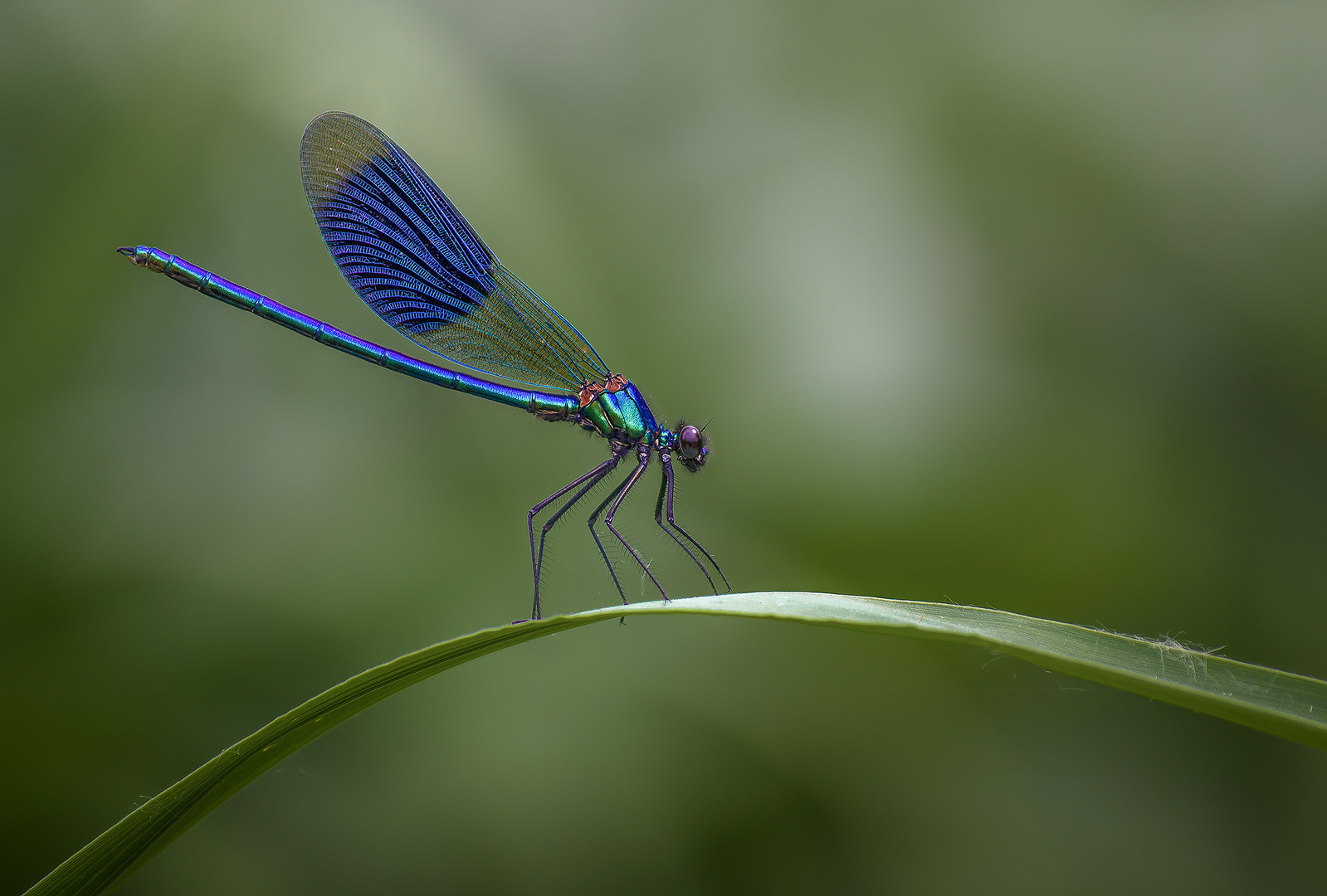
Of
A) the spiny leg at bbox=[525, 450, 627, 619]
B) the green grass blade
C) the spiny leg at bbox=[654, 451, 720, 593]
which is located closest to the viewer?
the green grass blade

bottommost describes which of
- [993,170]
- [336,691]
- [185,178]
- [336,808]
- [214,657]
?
[336,808]

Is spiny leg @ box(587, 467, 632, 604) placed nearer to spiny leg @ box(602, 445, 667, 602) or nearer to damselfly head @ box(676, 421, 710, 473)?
spiny leg @ box(602, 445, 667, 602)

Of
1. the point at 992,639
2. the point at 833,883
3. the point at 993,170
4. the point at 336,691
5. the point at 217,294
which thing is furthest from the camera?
the point at 993,170

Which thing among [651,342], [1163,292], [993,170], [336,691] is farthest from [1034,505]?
[336,691]

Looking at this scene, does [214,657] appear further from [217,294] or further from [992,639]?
[992,639]

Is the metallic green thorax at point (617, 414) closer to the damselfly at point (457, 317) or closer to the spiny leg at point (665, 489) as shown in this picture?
the damselfly at point (457, 317)

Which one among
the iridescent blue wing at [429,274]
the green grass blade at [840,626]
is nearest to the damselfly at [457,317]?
the iridescent blue wing at [429,274]

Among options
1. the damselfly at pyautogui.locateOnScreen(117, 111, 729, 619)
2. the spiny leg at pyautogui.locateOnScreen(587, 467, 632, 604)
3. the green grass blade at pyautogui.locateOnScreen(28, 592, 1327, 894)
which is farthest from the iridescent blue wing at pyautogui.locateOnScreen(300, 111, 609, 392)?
the green grass blade at pyautogui.locateOnScreen(28, 592, 1327, 894)
